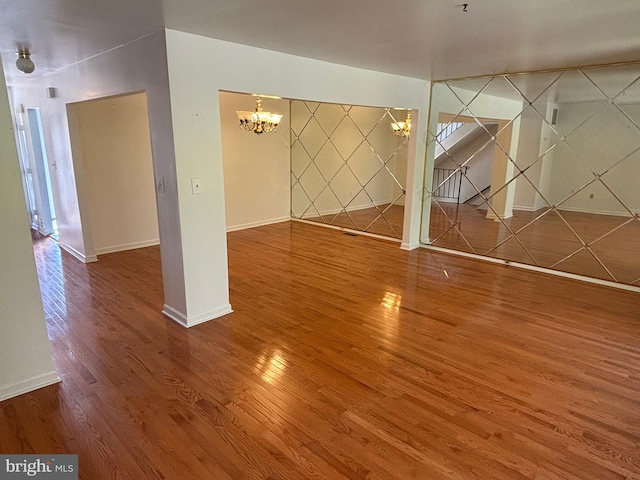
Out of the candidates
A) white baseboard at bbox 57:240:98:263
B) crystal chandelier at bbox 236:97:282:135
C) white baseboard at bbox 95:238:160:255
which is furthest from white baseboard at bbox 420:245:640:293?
white baseboard at bbox 57:240:98:263

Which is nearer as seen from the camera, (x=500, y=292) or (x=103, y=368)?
(x=103, y=368)

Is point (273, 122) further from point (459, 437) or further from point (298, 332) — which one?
point (459, 437)

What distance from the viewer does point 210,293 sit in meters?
3.32

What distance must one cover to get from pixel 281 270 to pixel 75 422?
279 cm

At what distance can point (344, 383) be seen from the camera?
2.45m

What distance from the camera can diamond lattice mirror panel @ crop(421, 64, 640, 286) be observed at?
4.81 meters

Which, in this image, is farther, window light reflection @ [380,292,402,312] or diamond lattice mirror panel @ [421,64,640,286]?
diamond lattice mirror panel @ [421,64,640,286]

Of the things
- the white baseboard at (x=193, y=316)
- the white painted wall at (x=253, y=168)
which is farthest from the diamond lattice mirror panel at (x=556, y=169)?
the white baseboard at (x=193, y=316)

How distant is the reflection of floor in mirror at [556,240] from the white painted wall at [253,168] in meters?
2.90

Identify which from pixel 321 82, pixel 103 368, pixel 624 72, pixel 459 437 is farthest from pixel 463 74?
pixel 103 368

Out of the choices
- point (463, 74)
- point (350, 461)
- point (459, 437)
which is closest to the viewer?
point (350, 461)

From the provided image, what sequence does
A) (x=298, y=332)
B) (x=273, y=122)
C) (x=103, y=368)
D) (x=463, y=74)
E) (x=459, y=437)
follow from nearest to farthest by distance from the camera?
(x=459, y=437) → (x=103, y=368) → (x=298, y=332) → (x=463, y=74) → (x=273, y=122)

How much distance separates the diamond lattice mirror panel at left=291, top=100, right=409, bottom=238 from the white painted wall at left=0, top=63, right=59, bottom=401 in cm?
501

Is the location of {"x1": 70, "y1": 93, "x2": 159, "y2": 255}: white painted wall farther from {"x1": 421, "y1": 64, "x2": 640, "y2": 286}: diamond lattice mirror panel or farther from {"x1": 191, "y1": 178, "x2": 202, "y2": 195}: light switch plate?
{"x1": 421, "y1": 64, "x2": 640, "y2": 286}: diamond lattice mirror panel
